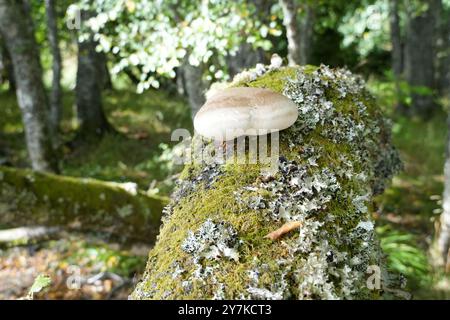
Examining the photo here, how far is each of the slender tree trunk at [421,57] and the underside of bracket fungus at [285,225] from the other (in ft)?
36.4

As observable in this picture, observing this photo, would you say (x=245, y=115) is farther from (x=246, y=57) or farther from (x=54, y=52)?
(x=54, y=52)

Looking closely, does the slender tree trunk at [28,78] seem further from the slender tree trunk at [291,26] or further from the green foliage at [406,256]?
the green foliage at [406,256]

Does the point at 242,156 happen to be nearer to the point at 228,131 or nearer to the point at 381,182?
the point at 228,131

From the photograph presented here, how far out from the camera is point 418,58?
12.6 meters

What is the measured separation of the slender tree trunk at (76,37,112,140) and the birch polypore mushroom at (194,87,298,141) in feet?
30.0

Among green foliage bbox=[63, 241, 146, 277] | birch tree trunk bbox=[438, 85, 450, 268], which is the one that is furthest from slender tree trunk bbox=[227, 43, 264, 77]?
green foliage bbox=[63, 241, 146, 277]

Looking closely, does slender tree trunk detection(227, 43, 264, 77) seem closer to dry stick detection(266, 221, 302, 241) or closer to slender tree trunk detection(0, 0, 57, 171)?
slender tree trunk detection(0, 0, 57, 171)

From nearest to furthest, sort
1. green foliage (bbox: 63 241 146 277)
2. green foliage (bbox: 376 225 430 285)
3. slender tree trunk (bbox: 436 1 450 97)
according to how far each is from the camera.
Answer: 1. green foliage (bbox: 376 225 430 285)
2. green foliage (bbox: 63 241 146 277)
3. slender tree trunk (bbox: 436 1 450 97)

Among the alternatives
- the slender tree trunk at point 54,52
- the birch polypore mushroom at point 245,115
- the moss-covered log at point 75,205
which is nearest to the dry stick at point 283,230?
the birch polypore mushroom at point 245,115

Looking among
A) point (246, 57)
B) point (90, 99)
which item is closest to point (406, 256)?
point (246, 57)

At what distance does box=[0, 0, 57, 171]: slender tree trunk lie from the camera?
6.80m

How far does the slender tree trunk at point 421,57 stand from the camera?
12.3 metres
